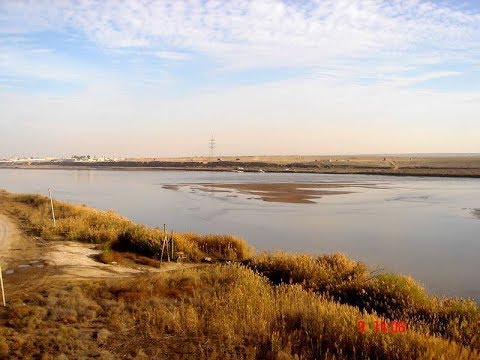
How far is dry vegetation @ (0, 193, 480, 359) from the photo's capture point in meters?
6.07

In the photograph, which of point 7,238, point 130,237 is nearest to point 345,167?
point 130,237

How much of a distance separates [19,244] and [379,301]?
11659 millimetres

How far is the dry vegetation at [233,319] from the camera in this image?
6074 millimetres

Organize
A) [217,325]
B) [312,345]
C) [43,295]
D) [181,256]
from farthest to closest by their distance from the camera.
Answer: [181,256], [43,295], [217,325], [312,345]

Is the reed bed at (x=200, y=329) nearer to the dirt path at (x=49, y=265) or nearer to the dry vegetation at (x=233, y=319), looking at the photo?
the dry vegetation at (x=233, y=319)

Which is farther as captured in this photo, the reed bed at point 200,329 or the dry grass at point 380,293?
the dry grass at point 380,293

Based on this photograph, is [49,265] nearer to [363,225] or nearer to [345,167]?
[363,225]

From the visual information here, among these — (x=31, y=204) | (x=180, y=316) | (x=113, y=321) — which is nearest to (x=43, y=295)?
(x=113, y=321)

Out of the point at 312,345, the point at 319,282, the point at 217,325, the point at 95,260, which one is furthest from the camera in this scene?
the point at 95,260

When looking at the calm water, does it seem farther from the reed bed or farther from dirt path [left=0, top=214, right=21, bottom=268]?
dirt path [left=0, top=214, right=21, bottom=268]

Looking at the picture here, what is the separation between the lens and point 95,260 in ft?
42.6

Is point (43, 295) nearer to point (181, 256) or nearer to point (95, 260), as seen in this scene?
point (95, 260)
